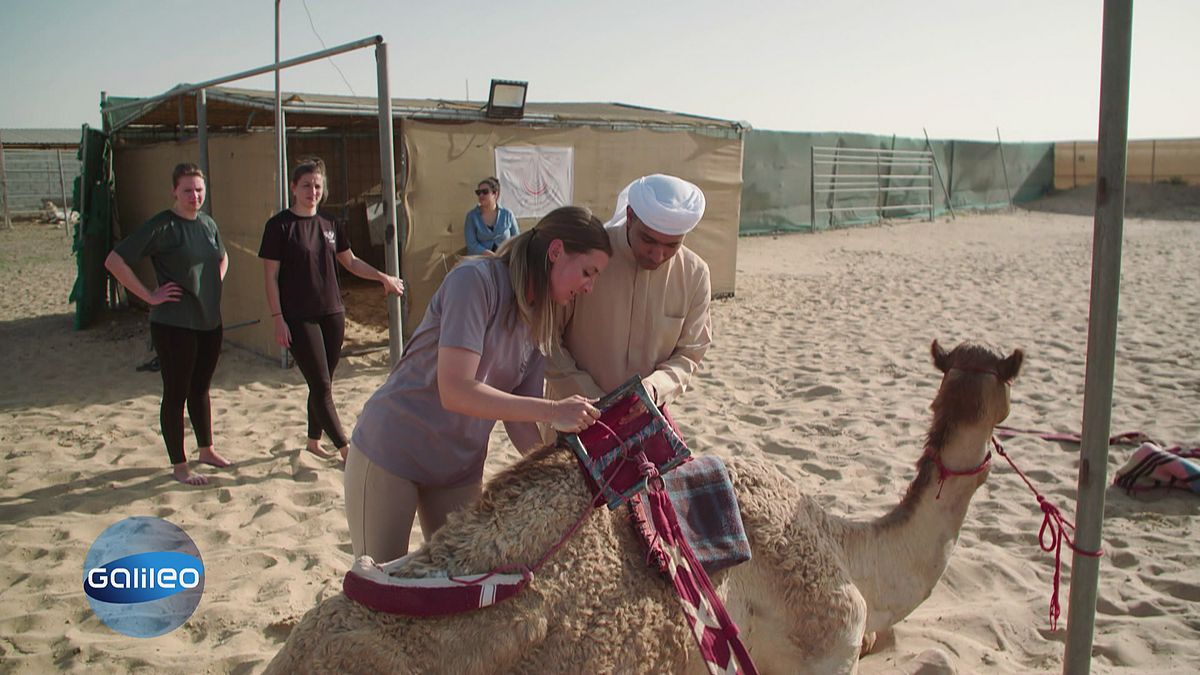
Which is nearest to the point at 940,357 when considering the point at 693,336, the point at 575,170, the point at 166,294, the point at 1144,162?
the point at 693,336

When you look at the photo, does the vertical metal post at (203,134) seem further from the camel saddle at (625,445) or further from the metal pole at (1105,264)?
the metal pole at (1105,264)

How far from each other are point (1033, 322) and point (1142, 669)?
25.2 ft

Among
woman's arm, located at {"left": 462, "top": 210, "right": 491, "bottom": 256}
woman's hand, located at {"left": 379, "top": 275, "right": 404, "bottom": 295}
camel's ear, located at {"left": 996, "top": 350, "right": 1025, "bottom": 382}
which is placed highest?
woman's arm, located at {"left": 462, "top": 210, "right": 491, "bottom": 256}

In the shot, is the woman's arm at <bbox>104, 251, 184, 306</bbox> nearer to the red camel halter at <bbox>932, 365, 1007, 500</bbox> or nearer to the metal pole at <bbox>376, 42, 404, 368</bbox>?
the metal pole at <bbox>376, 42, 404, 368</bbox>

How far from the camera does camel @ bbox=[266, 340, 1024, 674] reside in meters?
1.93

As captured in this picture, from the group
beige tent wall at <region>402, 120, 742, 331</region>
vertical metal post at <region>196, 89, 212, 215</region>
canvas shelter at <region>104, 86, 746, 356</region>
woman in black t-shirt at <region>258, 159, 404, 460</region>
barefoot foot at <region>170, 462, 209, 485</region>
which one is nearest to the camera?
barefoot foot at <region>170, 462, 209, 485</region>

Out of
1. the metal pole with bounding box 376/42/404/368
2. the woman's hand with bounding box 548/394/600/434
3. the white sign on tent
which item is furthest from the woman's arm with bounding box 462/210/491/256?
the woman's hand with bounding box 548/394/600/434

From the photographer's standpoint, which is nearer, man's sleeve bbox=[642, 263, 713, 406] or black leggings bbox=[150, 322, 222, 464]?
man's sleeve bbox=[642, 263, 713, 406]

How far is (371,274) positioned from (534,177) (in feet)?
16.0

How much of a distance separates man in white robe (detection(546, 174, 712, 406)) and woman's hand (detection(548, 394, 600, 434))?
62cm

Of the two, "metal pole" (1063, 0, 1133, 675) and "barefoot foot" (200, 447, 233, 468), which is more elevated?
"metal pole" (1063, 0, 1133, 675)

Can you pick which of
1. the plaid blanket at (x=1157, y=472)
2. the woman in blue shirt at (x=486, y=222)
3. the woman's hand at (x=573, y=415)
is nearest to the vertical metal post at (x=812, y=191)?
the woman in blue shirt at (x=486, y=222)

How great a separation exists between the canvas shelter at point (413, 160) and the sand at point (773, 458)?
108cm

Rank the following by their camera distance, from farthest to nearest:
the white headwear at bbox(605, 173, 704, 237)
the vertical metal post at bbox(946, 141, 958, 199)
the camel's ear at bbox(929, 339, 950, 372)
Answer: the vertical metal post at bbox(946, 141, 958, 199)
the camel's ear at bbox(929, 339, 950, 372)
the white headwear at bbox(605, 173, 704, 237)
